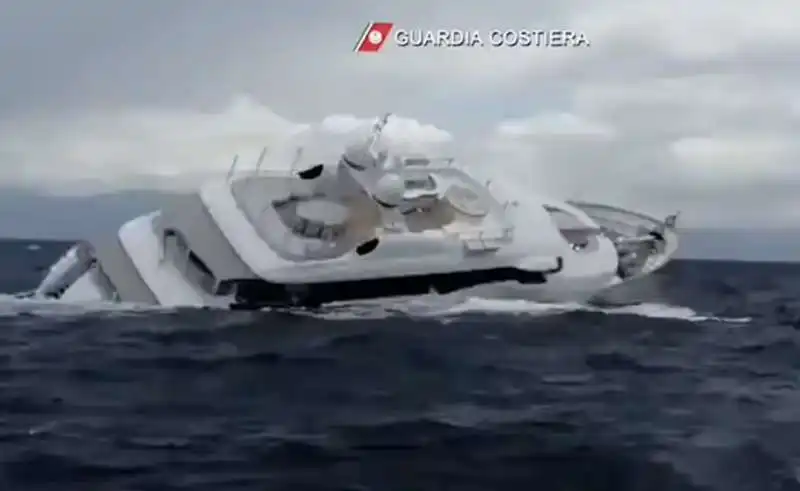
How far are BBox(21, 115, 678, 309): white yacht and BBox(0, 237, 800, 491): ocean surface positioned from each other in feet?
1.05

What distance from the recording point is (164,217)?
12.7 meters

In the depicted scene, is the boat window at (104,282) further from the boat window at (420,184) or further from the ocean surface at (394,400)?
the boat window at (420,184)

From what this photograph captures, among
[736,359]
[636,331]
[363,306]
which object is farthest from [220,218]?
[736,359]

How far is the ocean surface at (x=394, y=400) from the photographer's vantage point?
19.6 ft

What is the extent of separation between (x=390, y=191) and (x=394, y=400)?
502 cm

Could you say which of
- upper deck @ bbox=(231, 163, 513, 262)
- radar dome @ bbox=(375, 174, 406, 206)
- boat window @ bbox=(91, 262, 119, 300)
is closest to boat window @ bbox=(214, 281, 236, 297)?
upper deck @ bbox=(231, 163, 513, 262)

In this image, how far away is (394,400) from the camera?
7633 mm

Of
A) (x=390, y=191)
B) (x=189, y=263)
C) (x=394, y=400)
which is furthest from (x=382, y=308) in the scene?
(x=394, y=400)

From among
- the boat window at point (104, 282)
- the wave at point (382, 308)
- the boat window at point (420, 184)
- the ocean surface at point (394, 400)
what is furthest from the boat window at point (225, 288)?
the boat window at point (420, 184)

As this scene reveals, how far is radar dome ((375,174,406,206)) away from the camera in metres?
12.3

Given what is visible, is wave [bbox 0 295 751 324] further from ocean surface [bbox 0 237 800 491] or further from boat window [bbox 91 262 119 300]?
boat window [bbox 91 262 119 300]

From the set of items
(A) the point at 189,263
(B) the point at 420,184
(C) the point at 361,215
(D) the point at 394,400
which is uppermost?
(B) the point at 420,184

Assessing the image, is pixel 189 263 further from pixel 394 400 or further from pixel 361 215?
pixel 394 400

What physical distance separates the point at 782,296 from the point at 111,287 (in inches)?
521
